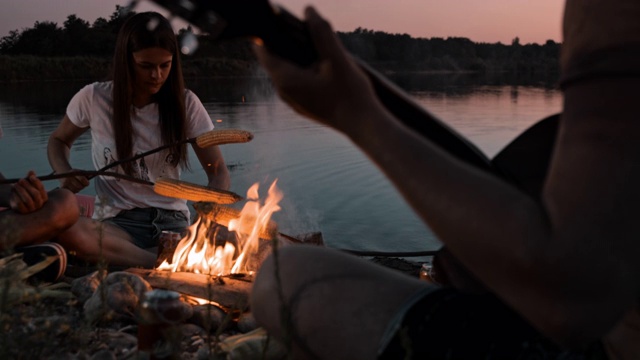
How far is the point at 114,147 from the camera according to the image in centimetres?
559

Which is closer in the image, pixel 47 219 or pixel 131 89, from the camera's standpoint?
pixel 47 219

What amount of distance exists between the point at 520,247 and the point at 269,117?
26.7 meters

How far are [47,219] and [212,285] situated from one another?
1459 mm

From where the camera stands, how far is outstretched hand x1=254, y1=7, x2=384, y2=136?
138cm

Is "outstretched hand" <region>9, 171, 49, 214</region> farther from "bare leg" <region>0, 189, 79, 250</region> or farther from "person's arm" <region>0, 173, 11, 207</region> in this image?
"person's arm" <region>0, 173, 11, 207</region>

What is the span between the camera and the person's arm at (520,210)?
1.19m

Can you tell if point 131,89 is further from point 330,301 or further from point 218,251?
point 330,301

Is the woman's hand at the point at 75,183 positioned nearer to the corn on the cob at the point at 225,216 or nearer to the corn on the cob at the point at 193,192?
the corn on the cob at the point at 193,192

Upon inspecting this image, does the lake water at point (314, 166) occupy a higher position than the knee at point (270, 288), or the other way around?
the knee at point (270, 288)

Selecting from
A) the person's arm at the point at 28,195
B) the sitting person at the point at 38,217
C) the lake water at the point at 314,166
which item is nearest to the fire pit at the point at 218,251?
the sitting person at the point at 38,217

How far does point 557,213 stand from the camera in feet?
3.99

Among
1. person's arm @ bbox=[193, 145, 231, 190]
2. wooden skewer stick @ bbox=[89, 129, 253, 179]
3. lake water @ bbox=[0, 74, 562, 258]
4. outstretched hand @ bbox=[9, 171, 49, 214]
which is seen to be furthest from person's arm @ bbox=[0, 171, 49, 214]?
lake water @ bbox=[0, 74, 562, 258]

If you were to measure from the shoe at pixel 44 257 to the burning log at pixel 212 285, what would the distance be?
562 mm

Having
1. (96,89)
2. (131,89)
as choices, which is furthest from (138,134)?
(96,89)
